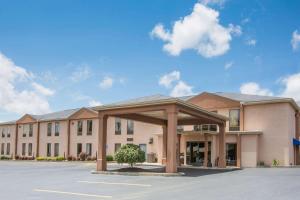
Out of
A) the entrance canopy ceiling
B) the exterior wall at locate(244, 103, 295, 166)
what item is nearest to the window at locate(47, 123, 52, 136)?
the entrance canopy ceiling

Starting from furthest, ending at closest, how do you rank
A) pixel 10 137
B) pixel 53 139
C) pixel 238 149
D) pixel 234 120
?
pixel 10 137, pixel 53 139, pixel 234 120, pixel 238 149

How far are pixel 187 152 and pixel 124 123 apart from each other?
1093 centimetres

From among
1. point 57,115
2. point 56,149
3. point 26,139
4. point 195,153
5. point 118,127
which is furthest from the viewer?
point 26,139

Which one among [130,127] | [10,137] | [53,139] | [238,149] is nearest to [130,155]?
[238,149]

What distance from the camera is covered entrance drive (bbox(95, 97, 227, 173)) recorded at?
2225cm

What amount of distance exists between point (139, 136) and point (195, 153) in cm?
909

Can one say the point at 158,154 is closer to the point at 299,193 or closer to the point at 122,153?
the point at 122,153

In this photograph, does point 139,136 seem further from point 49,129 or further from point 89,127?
point 49,129

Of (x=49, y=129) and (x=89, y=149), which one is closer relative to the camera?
(x=89, y=149)

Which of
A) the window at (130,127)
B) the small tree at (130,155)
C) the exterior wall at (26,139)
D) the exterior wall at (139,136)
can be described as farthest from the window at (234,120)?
the exterior wall at (26,139)

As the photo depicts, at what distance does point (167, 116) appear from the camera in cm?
2592

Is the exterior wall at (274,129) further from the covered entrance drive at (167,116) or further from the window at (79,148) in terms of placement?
the window at (79,148)

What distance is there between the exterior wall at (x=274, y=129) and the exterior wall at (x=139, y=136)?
31.5 feet

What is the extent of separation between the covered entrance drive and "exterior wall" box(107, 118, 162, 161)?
784 cm
